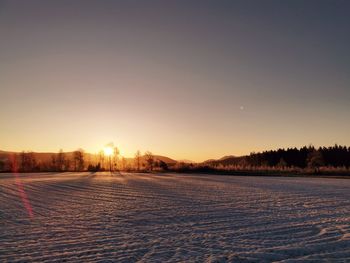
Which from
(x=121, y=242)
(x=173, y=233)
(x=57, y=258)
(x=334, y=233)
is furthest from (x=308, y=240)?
(x=57, y=258)

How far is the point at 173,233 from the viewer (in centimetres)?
862

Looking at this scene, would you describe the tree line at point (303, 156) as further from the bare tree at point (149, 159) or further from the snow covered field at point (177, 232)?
the snow covered field at point (177, 232)

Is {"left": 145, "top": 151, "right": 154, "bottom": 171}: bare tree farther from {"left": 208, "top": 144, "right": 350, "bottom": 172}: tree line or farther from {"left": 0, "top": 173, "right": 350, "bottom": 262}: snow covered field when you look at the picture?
{"left": 0, "top": 173, "right": 350, "bottom": 262}: snow covered field

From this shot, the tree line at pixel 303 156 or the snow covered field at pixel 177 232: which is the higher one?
the tree line at pixel 303 156

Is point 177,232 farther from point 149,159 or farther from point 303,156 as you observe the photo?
point 303,156

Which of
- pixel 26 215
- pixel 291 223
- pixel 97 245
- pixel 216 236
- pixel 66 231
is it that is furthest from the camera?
pixel 26 215

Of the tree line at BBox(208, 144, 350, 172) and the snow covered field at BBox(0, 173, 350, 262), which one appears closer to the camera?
the snow covered field at BBox(0, 173, 350, 262)

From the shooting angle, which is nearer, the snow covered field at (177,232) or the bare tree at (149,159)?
the snow covered field at (177,232)

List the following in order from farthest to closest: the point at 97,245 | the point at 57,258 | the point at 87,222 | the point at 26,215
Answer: the point at 26,215
the point at 87,222
the point at 97,245
the point at 57,258

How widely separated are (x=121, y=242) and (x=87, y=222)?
10.1ft

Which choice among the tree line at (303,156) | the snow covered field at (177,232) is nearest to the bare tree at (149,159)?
the tree line at (303,156)

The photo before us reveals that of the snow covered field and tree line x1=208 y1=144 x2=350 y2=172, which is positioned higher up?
tree line x1=208 y1=144 x2=350 y2=172

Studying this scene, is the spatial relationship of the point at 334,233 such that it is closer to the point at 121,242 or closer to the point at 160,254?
the point at 160,254

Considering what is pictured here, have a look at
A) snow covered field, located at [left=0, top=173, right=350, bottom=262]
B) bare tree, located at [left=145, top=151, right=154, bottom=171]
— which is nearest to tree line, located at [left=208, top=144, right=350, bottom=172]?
bare tree, located at [left=145, top=151, right=154, bottom=171]
